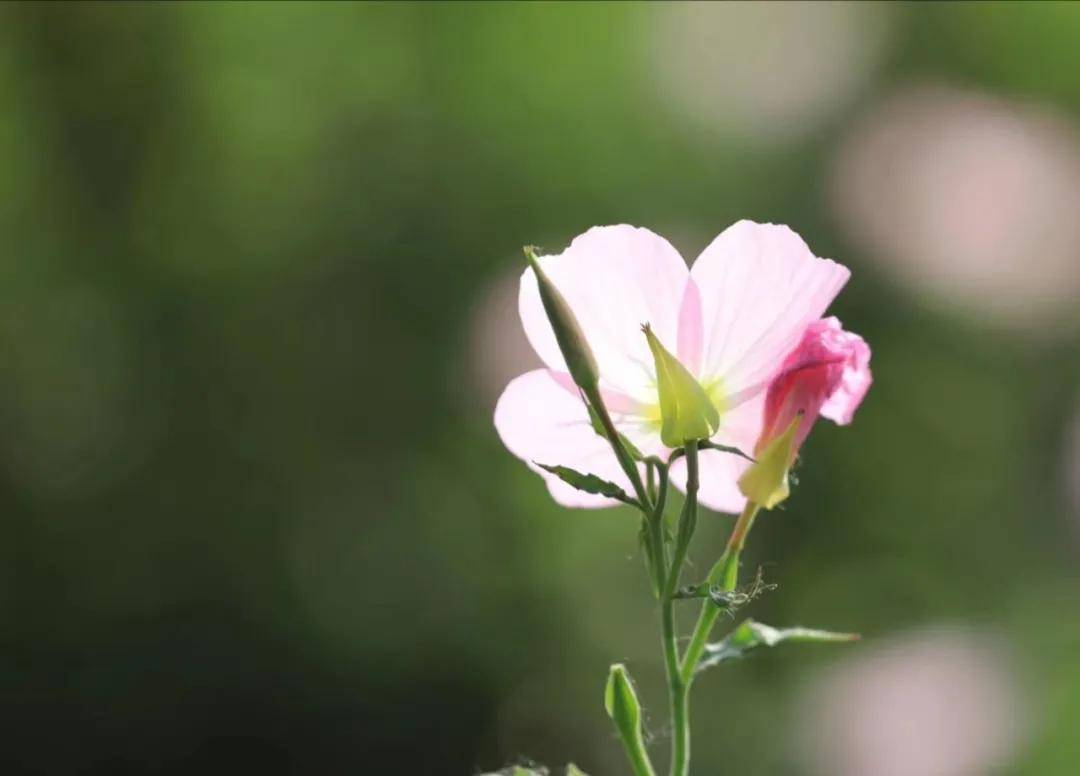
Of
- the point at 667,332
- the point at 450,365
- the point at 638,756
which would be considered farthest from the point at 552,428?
the point at 450,365

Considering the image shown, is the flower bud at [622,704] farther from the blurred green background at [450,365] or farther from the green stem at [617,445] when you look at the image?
the blurred green background at [450,365]

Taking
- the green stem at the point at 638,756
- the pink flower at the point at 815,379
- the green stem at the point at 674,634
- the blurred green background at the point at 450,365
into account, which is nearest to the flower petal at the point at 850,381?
the pink flower at the point at 815,379

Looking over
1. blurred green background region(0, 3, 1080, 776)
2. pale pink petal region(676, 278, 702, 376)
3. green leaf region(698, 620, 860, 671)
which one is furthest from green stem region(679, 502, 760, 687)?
blurred green background region(0, 3, 1080, 776)

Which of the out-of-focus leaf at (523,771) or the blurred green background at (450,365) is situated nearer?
the out-of-focus leaf at (523,771)

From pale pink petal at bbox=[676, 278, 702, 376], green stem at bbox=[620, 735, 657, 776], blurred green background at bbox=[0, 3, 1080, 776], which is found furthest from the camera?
blurred green background at bbox=[0, 3, 1080, 776]

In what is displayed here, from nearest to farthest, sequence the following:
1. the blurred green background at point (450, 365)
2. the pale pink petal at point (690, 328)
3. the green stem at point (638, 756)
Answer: the green stem at point (638, 756) < the pale pink petal at point (690, 328) < the blurred green background at point (450, 365)

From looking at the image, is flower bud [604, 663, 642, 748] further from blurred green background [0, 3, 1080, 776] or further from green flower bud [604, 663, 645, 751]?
blurred green background [0, 3, 1080, 776]

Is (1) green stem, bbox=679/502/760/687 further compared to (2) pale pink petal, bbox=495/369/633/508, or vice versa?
(2) pale pink petal, bbox=495/369/633/508
